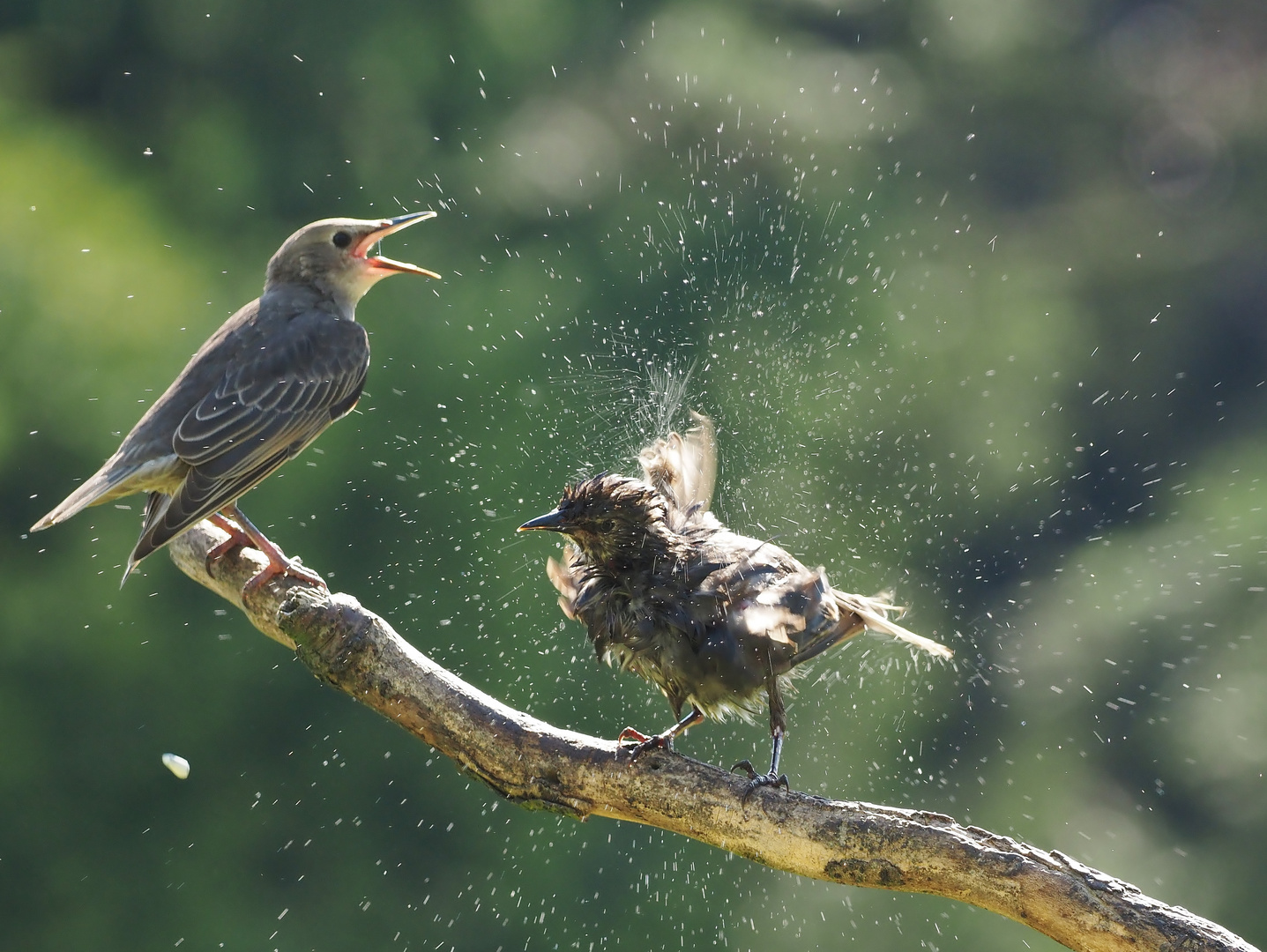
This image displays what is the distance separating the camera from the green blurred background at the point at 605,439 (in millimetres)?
7930

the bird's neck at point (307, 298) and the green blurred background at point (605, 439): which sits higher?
the bird's neck at point (307, 298)

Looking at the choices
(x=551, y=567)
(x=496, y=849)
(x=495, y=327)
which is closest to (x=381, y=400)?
(x=495, y=327)

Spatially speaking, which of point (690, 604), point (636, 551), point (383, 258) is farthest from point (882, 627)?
point (383, 258)

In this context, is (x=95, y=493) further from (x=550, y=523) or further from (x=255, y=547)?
(x=550, y=523)

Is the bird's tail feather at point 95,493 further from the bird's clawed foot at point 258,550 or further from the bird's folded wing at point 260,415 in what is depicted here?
the bird's clawed foot at point 258,550

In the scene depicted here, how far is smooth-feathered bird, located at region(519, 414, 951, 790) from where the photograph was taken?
383 cm

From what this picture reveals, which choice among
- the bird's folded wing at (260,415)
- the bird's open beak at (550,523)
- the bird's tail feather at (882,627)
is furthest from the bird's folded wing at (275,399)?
the bird's tail feather at (882,627)

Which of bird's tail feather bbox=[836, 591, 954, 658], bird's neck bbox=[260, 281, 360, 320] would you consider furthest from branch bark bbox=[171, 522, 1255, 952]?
bird's neck bbox=[260, 281, 360, 320]

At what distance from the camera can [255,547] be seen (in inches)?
177

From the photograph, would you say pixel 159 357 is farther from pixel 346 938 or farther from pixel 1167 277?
pixel 1167 277

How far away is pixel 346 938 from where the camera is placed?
8.34 m

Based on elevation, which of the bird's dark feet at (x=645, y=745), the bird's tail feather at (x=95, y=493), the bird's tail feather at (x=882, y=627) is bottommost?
the bird's tail feather at (x=95, y=493)

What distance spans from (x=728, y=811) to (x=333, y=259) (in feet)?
9.40

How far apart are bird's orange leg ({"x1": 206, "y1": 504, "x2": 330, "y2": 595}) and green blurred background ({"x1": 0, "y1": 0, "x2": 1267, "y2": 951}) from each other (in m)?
1.72
